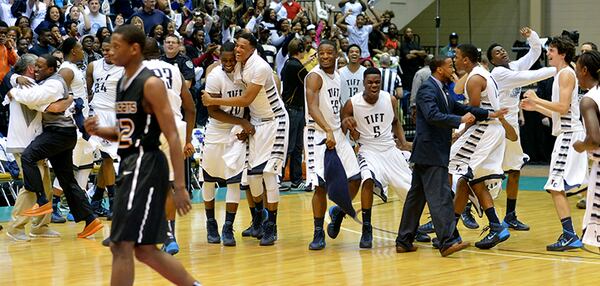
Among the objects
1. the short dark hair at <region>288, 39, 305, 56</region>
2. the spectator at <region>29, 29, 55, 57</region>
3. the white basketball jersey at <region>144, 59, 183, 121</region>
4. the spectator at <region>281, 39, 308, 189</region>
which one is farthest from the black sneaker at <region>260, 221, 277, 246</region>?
the spectator at <region>29, 29, 55, 57</region>

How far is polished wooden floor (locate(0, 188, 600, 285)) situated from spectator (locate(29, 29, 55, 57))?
16.1 feet

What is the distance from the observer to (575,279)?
8039 mm

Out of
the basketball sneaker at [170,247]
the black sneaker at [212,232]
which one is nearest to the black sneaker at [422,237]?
the black sneaker at [212,232]

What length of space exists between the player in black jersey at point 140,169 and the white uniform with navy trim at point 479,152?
170 inches

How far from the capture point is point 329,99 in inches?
389

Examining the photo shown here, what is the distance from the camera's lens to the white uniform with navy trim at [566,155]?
9461 millimetres

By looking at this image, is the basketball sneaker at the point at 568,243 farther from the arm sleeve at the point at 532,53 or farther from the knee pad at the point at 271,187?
Result: the knee pad at the point at 271,187

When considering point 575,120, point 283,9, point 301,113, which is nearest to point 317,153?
point 575,120

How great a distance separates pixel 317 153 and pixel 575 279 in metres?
2.94

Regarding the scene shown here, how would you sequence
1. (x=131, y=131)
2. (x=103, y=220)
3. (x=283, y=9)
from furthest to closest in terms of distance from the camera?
(x=283, y=9)
(x=103, y=220)
(x=131, y=131)

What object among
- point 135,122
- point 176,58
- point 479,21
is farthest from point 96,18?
point 479,21

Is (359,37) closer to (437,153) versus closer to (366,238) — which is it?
(366,238)

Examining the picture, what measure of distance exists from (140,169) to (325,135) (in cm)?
392

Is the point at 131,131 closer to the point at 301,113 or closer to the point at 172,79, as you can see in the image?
the point at 172,79
